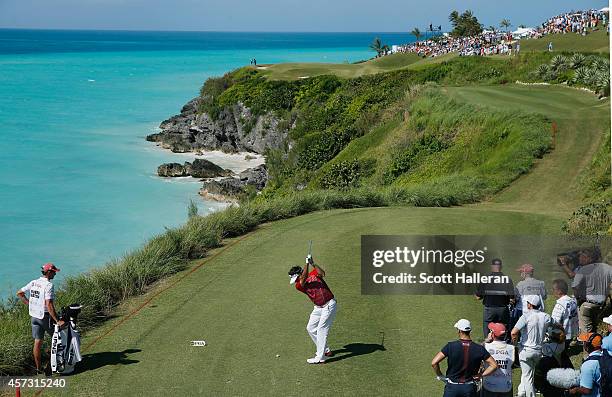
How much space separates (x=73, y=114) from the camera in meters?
124

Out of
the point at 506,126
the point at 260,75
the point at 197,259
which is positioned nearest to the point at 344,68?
the point at 260,75

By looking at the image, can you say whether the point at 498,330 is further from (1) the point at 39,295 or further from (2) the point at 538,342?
(1) the point at 39,295

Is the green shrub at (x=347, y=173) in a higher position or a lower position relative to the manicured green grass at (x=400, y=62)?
lower

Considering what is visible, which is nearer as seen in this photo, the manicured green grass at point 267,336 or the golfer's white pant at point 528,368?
the golfer's white pant at point 528,368

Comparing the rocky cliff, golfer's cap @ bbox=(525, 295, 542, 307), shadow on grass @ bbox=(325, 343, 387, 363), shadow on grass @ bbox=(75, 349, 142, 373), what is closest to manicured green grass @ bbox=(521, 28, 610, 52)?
the rocky cliff

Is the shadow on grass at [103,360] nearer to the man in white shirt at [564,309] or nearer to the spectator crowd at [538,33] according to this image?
the man in white shirt at [564,309]

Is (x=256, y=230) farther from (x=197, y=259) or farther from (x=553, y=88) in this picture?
(x=553, y=88)

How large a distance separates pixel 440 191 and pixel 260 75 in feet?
231

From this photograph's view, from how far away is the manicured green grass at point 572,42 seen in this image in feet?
201

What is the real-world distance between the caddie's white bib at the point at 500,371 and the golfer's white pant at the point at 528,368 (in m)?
0.84

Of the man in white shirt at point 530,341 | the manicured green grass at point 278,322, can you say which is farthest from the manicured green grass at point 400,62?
the man in white shirt at point 530,341

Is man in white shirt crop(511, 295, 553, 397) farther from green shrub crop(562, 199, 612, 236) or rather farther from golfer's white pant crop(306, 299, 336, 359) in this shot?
green shrub crop(562, 199, 612, 236)

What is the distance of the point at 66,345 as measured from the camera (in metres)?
14.0

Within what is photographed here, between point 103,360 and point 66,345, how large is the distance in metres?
0.94
